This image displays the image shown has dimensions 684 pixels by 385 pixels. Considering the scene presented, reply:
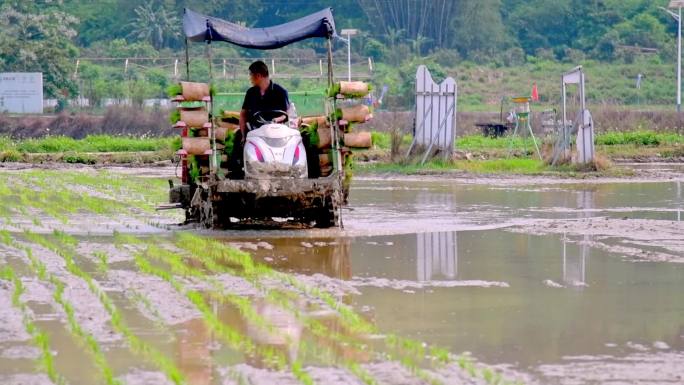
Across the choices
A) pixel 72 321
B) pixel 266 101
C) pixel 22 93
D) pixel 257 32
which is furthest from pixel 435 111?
pixel 22 93

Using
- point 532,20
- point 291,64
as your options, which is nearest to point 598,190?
point 291,64

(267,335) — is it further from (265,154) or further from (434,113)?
(434,113)

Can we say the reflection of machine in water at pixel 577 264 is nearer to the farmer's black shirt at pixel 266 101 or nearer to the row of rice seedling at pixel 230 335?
the row of rice seedling at pixel 230 335

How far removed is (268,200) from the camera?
596 inches

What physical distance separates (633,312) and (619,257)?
3.16m

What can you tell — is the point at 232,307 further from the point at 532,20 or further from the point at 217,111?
the point at 532,20

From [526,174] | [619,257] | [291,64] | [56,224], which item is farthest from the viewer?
[291,64]

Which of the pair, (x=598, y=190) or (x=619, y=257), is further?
(x=598, y=190)

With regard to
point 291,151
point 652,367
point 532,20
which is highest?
point 532,20

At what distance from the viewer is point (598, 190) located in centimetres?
2256

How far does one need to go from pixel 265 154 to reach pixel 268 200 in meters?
0.60

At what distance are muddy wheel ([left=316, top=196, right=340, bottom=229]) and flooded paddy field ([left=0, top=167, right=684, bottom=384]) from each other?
21cm

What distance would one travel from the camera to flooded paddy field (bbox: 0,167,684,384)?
307 inches

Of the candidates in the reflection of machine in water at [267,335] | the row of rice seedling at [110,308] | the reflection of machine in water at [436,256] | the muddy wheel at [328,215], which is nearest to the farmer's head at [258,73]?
the muddy wheel at [328,215]
